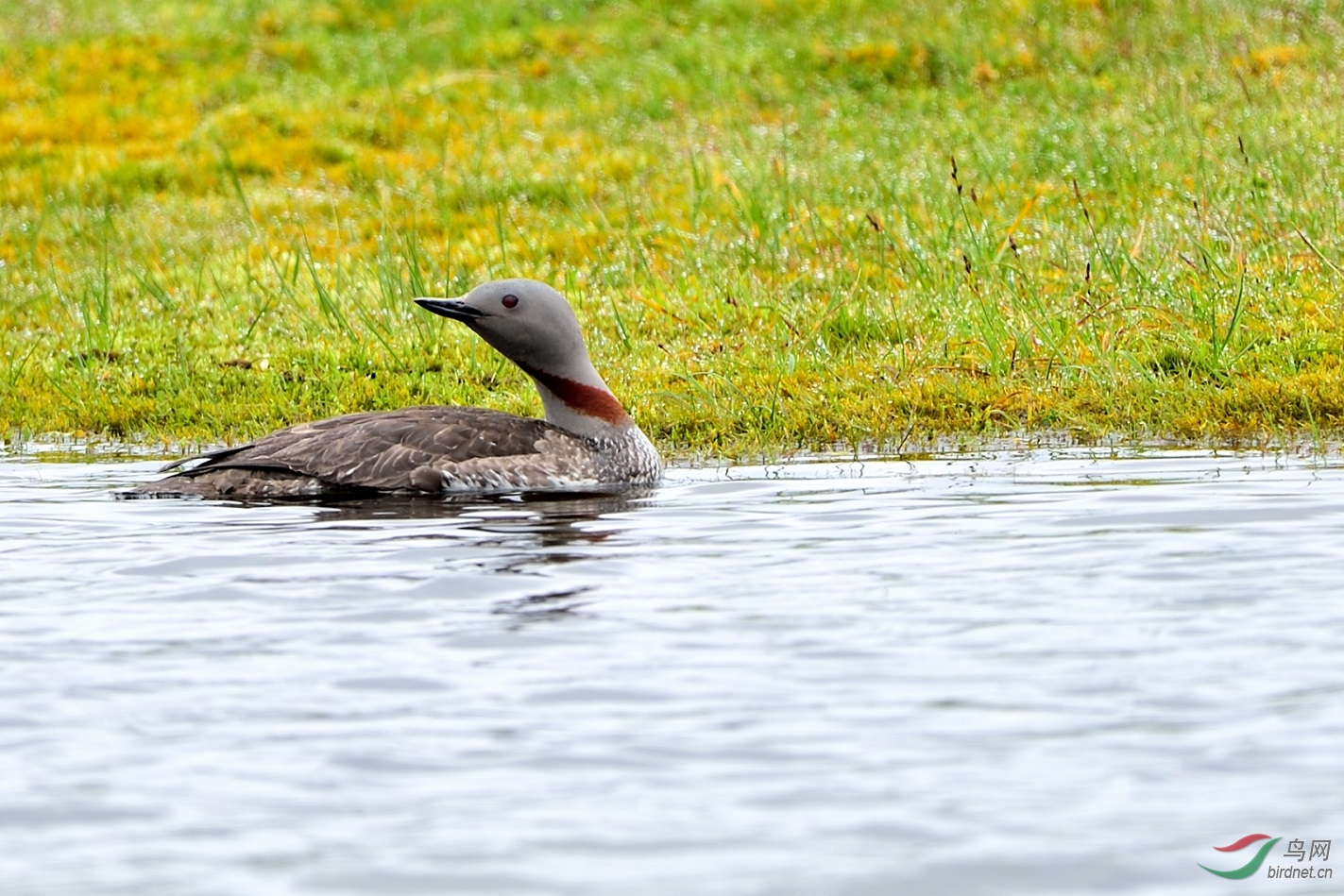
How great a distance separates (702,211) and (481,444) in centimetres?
553

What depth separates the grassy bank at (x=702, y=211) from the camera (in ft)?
34.5

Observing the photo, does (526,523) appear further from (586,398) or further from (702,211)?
(702,211)

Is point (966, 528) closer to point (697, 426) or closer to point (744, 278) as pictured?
point (697, 426)

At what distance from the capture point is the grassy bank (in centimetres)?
1051

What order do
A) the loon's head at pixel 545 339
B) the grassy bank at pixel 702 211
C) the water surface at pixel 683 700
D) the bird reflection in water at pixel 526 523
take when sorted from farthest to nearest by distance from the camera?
the grassy bank at pixel 702 211 → the loon's head at pixel 545 339 → the bird reflection in water at pixel 526 523 → the water surface at pixel 683 700

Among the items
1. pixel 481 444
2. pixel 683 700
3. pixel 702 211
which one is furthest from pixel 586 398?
pixel 702 211

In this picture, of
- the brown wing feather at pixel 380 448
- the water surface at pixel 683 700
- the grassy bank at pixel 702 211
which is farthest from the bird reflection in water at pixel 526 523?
the grassy bank at pixel 702 211

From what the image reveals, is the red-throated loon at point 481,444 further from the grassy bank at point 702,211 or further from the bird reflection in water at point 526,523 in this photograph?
the grassy bank at point 702,211

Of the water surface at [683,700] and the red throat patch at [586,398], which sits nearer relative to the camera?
the water surface at [683,700]

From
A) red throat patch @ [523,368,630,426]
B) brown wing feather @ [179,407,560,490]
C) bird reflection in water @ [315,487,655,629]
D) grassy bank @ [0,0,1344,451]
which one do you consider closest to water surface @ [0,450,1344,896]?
bird reflection in water @ [315,487,655,629]

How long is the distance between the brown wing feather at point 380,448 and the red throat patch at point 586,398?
1.18ft

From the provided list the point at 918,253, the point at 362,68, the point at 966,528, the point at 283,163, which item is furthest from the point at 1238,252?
the point at 362,68

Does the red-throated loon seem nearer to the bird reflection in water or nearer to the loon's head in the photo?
the loon's head

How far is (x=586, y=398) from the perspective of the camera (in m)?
9.29
